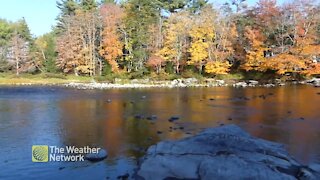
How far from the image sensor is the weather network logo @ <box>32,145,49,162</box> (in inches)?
443

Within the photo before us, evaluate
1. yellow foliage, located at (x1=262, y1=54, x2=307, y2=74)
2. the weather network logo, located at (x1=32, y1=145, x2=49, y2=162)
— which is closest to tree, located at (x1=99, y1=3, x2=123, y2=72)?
yellow foliage, located at (x1=262, y1=54, x2=307, y2=74)

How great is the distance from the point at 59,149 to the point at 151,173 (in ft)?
15.3

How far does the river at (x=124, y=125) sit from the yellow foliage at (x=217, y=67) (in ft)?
58.9

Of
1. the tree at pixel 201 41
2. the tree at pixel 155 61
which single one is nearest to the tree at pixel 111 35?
the tree at pixel 155 61

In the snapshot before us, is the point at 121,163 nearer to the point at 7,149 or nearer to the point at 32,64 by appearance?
the point at 7,149

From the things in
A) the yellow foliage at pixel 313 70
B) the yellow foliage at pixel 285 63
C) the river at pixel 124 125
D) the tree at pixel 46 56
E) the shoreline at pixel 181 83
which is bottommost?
the river at pixel 124 125

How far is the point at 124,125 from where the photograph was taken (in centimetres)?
1677

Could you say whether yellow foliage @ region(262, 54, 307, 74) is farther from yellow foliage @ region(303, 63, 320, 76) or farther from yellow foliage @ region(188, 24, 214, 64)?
yellow foliage @ region(188, 24, 214, 64)

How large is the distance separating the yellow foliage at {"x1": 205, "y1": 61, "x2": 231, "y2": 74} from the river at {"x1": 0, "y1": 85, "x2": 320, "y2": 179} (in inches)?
706

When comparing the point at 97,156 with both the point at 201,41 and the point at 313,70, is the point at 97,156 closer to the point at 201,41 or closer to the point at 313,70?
the point at 313,70

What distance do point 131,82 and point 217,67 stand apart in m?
10.4

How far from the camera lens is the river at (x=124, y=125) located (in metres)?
10.5

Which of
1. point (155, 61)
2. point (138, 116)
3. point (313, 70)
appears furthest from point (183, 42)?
point (138, 116)

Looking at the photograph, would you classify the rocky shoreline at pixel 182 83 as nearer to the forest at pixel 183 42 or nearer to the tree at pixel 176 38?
the forest at pixel 183 42
